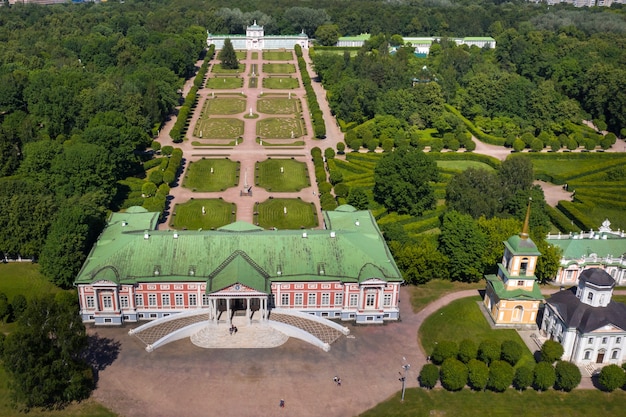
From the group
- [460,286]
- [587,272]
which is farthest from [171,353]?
[587,272]

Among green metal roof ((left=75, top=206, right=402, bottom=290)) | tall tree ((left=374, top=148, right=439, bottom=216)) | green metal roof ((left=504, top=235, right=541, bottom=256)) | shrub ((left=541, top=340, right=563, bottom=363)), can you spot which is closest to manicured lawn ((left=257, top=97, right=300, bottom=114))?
tall tree ((left=374, top=148, right=439, bottom=216))

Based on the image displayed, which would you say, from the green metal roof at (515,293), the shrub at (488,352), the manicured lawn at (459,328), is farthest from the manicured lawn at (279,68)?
the shrub at (488,352)

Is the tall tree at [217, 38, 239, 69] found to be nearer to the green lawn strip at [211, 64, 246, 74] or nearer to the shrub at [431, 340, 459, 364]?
the green lawn strip at [211, 64, 246, 74]

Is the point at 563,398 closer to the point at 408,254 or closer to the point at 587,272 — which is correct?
the point at 587,272

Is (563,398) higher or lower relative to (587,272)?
lower

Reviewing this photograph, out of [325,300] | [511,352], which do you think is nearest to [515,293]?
[511,352]

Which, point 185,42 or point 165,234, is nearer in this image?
Answer: point 165,234

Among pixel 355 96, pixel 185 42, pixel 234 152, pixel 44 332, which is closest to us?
pixel 44 332

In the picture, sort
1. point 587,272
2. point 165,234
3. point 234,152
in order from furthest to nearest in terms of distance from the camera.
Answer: point 234,152
point 165,234
point 587,272
